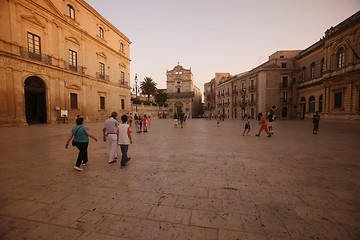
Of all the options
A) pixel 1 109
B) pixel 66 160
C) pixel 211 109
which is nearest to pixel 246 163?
pixel 66 160

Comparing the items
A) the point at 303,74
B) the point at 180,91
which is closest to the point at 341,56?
the point at 303,74

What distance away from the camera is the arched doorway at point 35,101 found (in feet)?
48.5

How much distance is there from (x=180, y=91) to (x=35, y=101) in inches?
1520

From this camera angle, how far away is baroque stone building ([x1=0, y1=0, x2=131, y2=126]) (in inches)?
513

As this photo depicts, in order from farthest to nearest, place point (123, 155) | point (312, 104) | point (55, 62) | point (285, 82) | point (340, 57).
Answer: point (285, 82) → point (312, 104) → point (340, 57) → point (55, 62) → point (123, 155)

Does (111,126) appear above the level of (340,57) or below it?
below

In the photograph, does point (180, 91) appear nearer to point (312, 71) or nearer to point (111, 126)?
point (312, 71)

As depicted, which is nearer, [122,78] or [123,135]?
[123,135]

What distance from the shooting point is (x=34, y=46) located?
14.8m

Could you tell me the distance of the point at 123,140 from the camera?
4.24 metres

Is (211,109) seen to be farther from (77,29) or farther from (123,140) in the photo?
(123,140)

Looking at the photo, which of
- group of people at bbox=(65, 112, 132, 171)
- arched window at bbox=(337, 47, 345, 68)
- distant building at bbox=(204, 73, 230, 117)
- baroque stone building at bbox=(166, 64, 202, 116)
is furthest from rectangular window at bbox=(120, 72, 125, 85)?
arched window at bbox=(337, 47, 345, 68)

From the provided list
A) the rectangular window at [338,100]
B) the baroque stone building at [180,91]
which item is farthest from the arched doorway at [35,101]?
the baroque stone building at [180,91]

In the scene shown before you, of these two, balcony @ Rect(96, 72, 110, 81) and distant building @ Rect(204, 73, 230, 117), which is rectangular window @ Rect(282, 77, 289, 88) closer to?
distant building @ Rect(204, 73, 230, 117)
